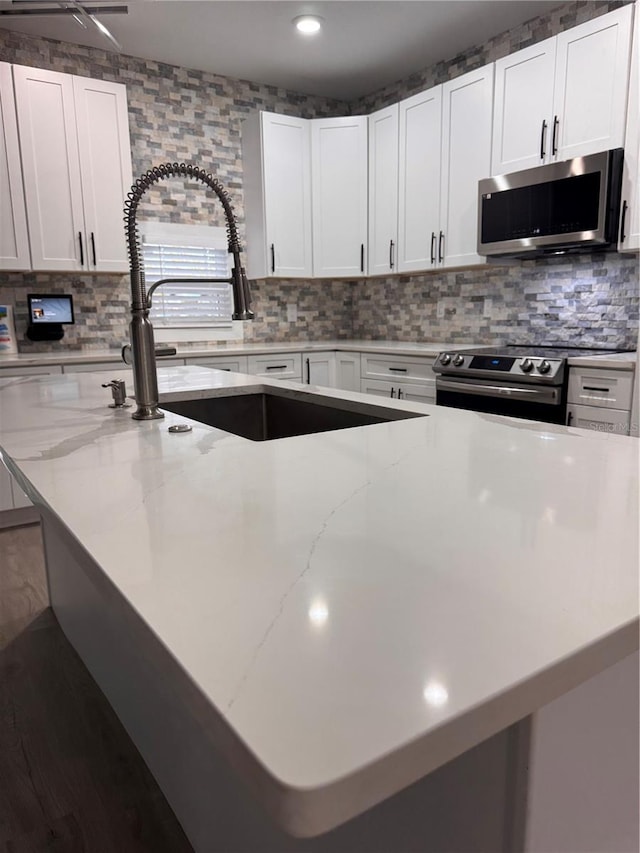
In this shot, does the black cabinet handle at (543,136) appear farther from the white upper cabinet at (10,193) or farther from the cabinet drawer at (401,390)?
the white upper cabinet at (10,193)

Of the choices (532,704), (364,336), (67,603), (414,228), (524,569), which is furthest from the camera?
(364,336)

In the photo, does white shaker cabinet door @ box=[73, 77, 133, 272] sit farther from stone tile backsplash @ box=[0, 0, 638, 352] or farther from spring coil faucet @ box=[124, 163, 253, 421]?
spring coil faucet @ box=[124, 163, 253, 421]

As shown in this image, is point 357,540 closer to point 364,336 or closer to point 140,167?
point 140,167

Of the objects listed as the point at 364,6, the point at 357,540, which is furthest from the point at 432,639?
the point at 364,6

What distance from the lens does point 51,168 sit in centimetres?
347

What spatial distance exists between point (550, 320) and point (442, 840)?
133 inches

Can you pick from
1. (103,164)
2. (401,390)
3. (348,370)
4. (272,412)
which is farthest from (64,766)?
(103,164)

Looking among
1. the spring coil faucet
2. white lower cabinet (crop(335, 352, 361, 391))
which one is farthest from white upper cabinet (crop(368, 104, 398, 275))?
the spring coil faucet

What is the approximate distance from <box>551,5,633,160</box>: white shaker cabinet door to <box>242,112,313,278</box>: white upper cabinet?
182 centimetres

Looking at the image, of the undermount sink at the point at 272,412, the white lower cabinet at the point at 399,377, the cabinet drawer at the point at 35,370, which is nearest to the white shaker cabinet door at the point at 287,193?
the white lower cabinet at the point at 399,377

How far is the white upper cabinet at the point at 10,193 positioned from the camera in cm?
331

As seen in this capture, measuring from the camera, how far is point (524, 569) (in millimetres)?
596

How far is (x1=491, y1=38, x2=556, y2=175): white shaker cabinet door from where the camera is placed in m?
3.11

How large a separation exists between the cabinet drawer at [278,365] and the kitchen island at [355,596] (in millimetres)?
2819
